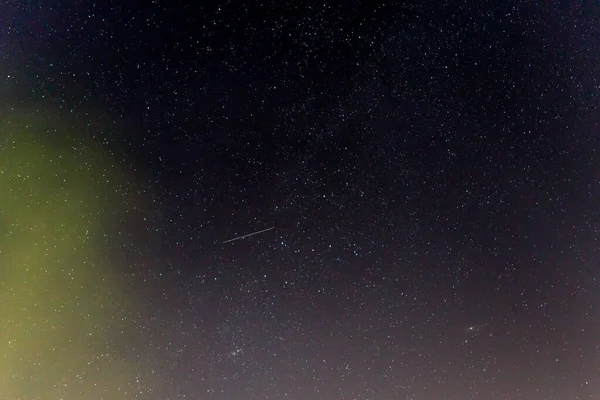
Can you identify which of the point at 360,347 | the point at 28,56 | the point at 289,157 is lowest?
the point at 360,347

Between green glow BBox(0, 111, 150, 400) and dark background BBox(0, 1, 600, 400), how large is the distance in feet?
0.08

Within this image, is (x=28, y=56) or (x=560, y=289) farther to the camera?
(x=560, y=289)

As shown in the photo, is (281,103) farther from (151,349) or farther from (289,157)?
(151,349)

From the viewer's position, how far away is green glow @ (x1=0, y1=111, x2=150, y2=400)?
0.53 meters

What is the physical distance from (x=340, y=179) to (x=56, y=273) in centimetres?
30

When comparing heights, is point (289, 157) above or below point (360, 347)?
above

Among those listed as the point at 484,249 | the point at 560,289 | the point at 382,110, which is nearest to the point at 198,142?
the point at 382,110

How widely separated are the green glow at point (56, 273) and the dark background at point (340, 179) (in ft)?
0.08

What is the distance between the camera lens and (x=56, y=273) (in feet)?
1.77

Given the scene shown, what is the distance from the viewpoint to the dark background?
523 millimetres

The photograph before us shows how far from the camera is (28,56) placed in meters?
0.51

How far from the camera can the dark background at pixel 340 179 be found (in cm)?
52

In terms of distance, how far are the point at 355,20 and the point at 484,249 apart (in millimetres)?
290

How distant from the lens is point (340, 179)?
1.85 feet
